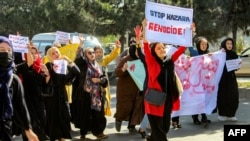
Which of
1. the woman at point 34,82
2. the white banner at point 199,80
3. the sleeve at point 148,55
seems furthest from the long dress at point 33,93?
the white banner at point 199,80

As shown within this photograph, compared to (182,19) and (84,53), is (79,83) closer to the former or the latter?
(84,53)

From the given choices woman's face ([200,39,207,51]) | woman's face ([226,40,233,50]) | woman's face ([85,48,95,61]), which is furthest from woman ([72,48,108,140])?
woman's face ([226,40,233,50])

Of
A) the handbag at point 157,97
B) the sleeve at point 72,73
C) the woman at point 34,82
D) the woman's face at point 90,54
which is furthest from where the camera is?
the woman's face at point 90,54

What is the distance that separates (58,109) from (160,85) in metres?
2.09

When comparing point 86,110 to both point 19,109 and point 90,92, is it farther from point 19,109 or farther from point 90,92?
point 19,109

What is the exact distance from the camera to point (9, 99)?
438 centimetres

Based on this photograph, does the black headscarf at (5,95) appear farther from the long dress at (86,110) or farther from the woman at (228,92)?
the woman at (228,92)

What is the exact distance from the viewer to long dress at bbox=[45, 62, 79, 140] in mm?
7379

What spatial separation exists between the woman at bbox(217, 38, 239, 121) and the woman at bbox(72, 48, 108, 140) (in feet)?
8.38

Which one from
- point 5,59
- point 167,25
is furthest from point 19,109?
point 167,25

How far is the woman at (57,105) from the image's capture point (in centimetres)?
738

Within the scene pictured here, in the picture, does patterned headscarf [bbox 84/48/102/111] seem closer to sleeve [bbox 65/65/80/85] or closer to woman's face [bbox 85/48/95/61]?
woman's face [bbox 85/48/95/61]

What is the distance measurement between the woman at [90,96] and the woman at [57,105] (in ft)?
1.26

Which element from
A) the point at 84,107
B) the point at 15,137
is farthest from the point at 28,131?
the point at 15,137
